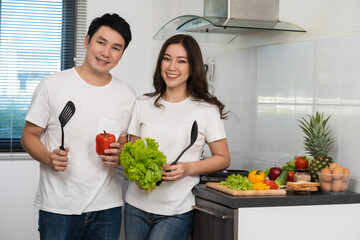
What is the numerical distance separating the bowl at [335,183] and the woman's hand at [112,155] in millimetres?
872

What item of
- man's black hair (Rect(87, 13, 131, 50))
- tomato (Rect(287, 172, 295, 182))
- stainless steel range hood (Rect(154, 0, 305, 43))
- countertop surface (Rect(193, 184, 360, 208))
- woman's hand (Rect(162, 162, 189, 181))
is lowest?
countertop surface (Rect(193, 184, 360, 208))

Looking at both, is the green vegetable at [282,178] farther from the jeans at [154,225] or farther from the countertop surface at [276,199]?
the jeans at [154,225]

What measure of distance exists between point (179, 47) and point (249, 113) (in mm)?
1065

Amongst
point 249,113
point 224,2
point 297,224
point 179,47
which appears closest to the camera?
point 297,224

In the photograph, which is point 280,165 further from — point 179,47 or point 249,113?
point 179,47

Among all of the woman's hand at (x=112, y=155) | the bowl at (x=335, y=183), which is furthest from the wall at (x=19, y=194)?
the bowl at (x=335, y=183)

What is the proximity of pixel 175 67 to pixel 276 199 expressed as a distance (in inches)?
26.7

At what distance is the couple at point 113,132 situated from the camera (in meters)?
1.97

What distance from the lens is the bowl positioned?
2.09 meters

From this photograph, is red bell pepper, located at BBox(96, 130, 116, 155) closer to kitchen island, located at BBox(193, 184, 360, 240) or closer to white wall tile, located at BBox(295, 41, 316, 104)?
kitchen island, located at BBox(193, 184, 360, 240)

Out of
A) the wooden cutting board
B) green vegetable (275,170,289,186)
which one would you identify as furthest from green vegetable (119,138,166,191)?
green vegetable (275,170,289,186)

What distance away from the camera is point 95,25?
2094 millimetres

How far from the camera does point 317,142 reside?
2289 millimetres

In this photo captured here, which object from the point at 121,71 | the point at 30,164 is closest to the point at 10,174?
the point at 30,164
